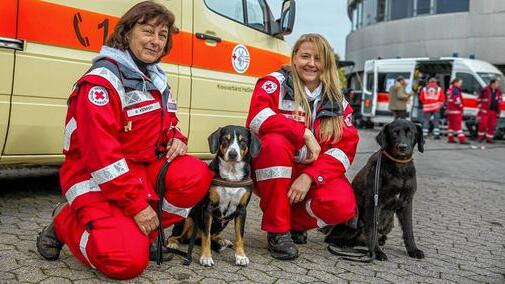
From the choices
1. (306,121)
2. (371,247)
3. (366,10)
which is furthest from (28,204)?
(366,10)

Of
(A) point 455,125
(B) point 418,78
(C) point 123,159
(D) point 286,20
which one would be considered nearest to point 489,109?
(A) point 455,125

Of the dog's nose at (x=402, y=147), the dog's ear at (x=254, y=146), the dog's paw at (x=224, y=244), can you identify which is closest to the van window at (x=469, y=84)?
the dog's nose at (x=402, y=147)

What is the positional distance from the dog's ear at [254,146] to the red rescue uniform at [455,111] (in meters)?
13.2

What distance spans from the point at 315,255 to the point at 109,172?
5.12ft

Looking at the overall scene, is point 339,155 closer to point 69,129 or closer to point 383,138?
point 383,138

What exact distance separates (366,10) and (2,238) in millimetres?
33485

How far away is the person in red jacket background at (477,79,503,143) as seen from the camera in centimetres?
1545

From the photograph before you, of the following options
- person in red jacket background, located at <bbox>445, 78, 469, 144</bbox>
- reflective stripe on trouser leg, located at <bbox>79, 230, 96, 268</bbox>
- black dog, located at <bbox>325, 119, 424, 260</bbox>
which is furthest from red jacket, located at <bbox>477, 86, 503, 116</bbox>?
reflective stripe on trouser leg, located at <bbox>79, 230, 96, 268</bbox>

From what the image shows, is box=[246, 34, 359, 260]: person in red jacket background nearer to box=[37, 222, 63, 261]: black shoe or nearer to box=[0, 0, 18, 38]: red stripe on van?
box=[37, 222, 63, 261]: black shoe

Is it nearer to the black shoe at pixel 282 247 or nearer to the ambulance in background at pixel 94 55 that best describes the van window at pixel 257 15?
the ambulance in background at pixel 94 55

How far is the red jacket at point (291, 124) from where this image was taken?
144 inches

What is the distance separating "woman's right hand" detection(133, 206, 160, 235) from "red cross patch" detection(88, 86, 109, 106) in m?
0.63

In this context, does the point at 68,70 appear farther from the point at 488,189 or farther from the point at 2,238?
the point at 488,189

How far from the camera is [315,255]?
364cm
